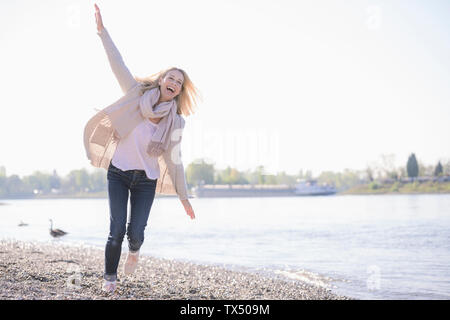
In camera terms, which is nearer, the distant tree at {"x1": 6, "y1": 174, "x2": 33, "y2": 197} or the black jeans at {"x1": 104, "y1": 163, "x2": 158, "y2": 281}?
the black jeans at {"x1": 104, "y1": 163, "x2": 158, "y2": 281}

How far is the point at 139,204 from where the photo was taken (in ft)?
14.7

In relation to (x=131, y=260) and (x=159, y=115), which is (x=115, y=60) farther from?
(x=131, y=260)

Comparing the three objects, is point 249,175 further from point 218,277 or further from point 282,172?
point 218,277

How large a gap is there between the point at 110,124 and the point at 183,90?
0.85m

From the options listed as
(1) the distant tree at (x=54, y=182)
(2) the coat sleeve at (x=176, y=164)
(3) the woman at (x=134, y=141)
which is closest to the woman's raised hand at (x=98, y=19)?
(3) the woman at (x=134, y=141)

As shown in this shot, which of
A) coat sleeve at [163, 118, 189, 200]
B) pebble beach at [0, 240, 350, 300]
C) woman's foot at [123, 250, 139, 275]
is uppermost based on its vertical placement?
coat sleeve at [163, 118, 189, 200]

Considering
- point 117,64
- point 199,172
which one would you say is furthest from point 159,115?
point 199,172

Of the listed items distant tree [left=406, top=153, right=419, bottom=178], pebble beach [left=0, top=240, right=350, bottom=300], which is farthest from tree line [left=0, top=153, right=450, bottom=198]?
pebble beach [left=0, top=240, right=350, bottom=300]

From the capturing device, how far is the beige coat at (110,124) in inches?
178

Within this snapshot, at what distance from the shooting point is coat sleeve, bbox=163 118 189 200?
467cm

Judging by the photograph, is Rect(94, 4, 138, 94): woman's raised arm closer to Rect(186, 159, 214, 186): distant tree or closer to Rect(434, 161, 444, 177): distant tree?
Rect(186, 159, 214, 186): distant tree
